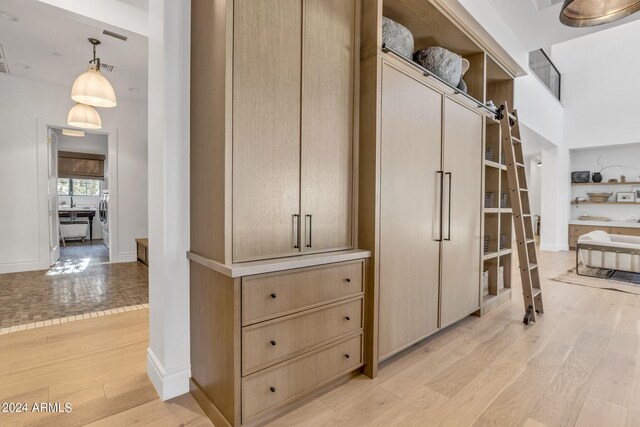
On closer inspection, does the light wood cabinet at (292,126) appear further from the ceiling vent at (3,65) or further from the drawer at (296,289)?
the ceiling vent at (3,65)

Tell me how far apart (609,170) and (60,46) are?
11.1 meters

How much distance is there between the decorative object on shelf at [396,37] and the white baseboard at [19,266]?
589cm

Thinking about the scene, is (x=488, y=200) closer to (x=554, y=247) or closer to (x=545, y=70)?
(x=554, y=247)

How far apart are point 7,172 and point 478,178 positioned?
635 centimetres

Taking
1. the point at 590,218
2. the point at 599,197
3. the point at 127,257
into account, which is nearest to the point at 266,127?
the point at 127,257

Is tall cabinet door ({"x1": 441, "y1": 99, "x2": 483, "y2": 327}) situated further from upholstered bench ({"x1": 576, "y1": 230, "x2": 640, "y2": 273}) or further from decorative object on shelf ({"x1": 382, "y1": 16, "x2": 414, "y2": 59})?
upholstered bench ({"x1": 576, "y1": 230, "x2": 640, "y2": 273})

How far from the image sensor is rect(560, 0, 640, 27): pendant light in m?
1.58

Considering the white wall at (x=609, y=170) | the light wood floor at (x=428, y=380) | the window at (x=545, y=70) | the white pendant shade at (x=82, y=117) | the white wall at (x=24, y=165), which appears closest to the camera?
the light wood floor at (x=428, y=380)

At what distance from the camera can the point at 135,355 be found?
2268 mm

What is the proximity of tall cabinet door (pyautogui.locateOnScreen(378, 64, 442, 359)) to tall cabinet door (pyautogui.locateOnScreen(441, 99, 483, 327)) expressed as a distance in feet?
0.50

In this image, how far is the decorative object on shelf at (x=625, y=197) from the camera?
23.9ft

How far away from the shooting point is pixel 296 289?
164 centimetres

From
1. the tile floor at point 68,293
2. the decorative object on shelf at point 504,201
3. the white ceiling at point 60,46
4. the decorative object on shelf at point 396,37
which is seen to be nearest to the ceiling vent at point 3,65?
the white ceiling at point 60,46

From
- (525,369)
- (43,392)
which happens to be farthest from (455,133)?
(43,392)
